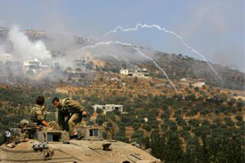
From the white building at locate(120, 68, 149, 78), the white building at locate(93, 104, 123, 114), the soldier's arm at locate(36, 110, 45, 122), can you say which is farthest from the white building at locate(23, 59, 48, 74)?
the soldier's arm at locate(36, 110, 45, 122)

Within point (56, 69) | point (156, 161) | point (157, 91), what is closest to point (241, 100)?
point (157, 91)

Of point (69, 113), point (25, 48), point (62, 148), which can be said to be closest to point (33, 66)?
point (25, 48)

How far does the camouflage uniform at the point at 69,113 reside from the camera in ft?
57.6

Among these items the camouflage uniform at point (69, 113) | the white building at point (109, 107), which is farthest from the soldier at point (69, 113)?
the white building at point (109, 107)

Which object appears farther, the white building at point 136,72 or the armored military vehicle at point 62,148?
the white building at point 136,72

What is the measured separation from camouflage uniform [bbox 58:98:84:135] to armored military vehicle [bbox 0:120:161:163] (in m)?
0.30

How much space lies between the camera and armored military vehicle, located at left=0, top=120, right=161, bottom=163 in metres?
15.0

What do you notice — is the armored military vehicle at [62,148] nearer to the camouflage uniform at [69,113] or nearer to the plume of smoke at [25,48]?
the camouflage uniform at [69,113]

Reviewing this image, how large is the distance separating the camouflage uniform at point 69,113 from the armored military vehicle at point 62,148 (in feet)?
0.97

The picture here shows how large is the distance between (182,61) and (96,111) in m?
78.3

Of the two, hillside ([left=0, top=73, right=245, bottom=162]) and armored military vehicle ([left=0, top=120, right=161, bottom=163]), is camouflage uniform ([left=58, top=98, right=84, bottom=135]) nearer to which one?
armored military vehicle ([left=0, top=120, right=161, bottom=163])

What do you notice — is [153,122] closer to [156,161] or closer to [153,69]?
[153,69]

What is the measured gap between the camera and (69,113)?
18.0m

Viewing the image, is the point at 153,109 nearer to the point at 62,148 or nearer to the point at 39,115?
the point at 39,115
